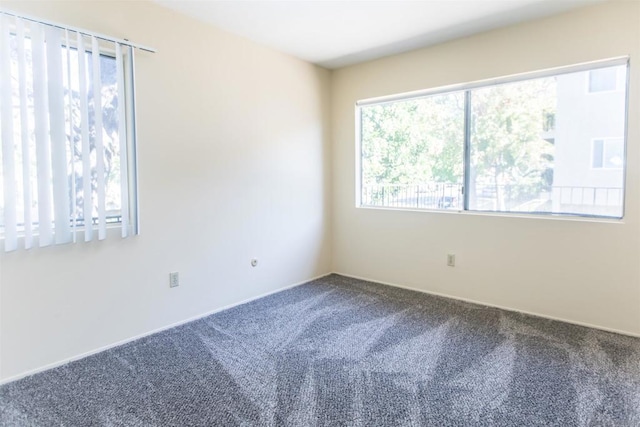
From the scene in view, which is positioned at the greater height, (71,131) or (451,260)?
(71,131)

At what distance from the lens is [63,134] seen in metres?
2.30

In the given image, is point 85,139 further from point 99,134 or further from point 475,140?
point 475,140

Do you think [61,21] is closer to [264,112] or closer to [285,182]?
[264,112]

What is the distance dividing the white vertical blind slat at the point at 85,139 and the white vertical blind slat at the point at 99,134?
0.05 m

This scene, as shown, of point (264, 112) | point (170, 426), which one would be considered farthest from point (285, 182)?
point (170, 426)

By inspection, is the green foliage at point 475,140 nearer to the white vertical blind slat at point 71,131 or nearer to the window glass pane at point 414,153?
the window glass pane at point 414,153

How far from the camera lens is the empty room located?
2131 millimetres

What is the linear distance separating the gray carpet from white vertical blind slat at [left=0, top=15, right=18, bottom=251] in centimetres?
95

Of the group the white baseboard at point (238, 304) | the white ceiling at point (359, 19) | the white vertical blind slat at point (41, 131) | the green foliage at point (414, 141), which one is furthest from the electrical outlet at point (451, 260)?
the white vertical blind slat at point (41, 131)

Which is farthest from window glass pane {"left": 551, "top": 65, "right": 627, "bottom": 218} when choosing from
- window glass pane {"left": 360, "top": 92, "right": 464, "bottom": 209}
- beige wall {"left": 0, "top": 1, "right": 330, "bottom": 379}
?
beige wall {"left": 0, "top": 1, "right": 330, "bottom": 379}

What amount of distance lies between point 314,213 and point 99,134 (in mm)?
2403

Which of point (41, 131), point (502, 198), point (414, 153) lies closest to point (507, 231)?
point (502, 198)

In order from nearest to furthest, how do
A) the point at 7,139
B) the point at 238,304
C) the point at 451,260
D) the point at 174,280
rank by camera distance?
the point at 7,139
the point at 174,280
the point at 238,304
the point at 451,260

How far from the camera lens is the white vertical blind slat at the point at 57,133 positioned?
225 cm
